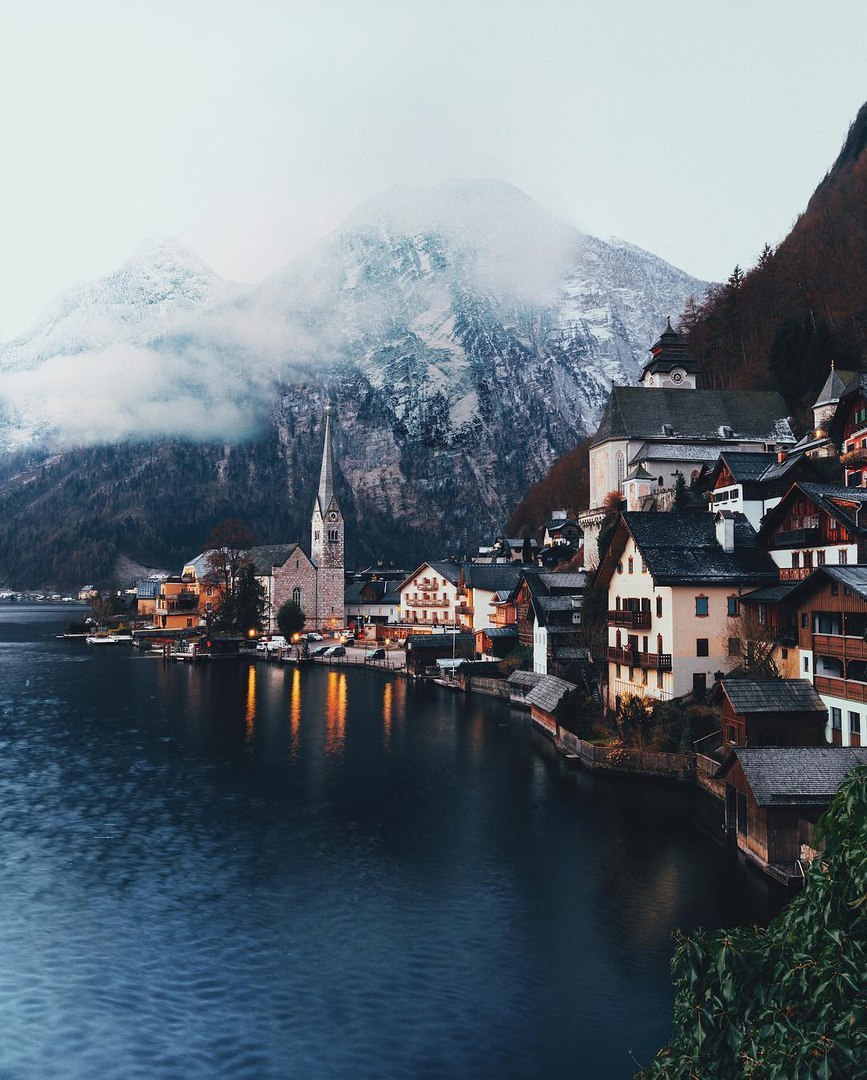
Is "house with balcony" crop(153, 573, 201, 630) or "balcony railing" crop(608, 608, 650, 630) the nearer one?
"balcony railing" crop(608, 608, 650, 630)

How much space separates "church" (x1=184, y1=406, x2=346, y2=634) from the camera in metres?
151

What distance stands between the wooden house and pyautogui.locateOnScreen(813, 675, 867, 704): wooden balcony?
0.61 metres

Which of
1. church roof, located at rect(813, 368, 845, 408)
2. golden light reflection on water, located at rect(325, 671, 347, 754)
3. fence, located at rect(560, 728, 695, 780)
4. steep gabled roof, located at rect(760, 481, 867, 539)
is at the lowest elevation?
golden light reflection on water, located at rect(325, 671, 347, 754)

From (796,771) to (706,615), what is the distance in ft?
64.4

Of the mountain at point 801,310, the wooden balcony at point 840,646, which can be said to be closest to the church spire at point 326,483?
the mountain at point 801,310

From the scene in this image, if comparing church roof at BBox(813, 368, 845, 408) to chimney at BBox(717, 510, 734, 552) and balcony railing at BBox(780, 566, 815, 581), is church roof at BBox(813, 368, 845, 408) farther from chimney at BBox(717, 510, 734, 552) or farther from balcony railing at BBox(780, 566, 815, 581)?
balcony railing at BBox(780, 566, 815, 581)

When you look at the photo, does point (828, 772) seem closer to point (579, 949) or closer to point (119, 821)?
point (579, 949)

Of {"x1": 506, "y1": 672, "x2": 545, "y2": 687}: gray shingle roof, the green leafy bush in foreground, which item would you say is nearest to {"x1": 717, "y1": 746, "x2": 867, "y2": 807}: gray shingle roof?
the green leafy bush in foreground

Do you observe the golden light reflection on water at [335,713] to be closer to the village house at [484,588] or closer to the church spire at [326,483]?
the village house at [484,588]

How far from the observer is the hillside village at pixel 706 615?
36.8 metres

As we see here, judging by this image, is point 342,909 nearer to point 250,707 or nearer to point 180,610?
point 250,707

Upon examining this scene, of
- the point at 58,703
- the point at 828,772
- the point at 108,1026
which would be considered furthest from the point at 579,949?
the point at 58,703

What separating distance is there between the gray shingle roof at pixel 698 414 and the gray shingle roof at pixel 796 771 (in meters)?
65.7

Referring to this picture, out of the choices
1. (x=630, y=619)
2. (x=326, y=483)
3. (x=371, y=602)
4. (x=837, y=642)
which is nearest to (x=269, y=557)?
(x=371, y=602)
